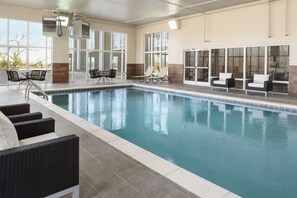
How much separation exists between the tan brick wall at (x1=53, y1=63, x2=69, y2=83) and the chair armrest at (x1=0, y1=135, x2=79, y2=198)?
11.4 m

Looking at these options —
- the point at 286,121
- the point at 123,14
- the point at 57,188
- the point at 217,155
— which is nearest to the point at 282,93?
the point at 286,121

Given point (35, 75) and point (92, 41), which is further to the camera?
point (92, 41)

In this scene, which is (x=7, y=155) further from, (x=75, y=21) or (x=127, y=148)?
(x=75, y=21)

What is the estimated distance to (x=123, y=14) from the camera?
12.1 m

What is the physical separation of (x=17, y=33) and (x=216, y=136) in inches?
419

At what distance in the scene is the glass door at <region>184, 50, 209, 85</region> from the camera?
12.0 m

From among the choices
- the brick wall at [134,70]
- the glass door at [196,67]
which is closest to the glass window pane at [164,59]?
the glass door at [196,67]

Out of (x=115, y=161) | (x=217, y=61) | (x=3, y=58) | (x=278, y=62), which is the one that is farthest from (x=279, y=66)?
(x=3, y=58)

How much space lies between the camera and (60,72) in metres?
12.5

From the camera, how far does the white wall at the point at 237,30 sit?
29.0 ft

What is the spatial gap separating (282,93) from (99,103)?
6.92 m

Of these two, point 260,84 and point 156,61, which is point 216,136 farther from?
point 156,61

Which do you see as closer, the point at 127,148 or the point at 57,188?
the point at 57,188

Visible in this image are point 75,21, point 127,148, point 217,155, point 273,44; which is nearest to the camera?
point 127,148
